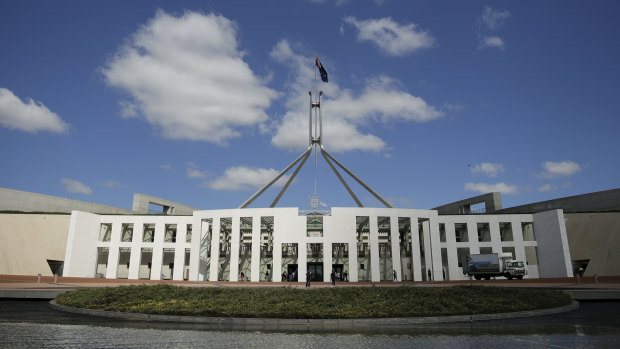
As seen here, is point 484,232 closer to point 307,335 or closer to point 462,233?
point 462,233

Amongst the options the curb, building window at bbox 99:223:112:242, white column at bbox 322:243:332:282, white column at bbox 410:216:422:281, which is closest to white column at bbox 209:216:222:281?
white column at bbox 322:243:332:282

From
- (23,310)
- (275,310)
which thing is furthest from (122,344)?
(23,310)

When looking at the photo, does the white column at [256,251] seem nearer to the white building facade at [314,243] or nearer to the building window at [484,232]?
the white building facade at [314,243]

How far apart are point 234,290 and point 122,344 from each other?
25.8 ft

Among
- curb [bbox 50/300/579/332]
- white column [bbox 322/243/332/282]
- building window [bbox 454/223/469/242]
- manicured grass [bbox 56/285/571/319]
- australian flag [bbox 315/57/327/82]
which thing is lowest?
curb [bbox 50/300/579/332]

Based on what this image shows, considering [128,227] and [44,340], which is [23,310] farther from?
[128,227]

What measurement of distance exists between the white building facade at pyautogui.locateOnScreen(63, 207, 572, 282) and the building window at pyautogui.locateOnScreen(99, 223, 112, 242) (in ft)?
0.34

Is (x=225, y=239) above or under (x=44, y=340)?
above

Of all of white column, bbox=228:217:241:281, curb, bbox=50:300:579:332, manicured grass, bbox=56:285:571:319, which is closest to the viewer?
curb, bbox=50:300:579:332

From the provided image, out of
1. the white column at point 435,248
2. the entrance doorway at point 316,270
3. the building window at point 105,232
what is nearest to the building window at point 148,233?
the building window at point 105,232

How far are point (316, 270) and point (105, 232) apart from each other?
22759mm

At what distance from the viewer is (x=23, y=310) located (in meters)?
14.6

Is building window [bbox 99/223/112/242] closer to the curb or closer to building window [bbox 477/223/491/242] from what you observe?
the curb

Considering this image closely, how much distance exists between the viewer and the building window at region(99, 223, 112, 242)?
41.8 meters
